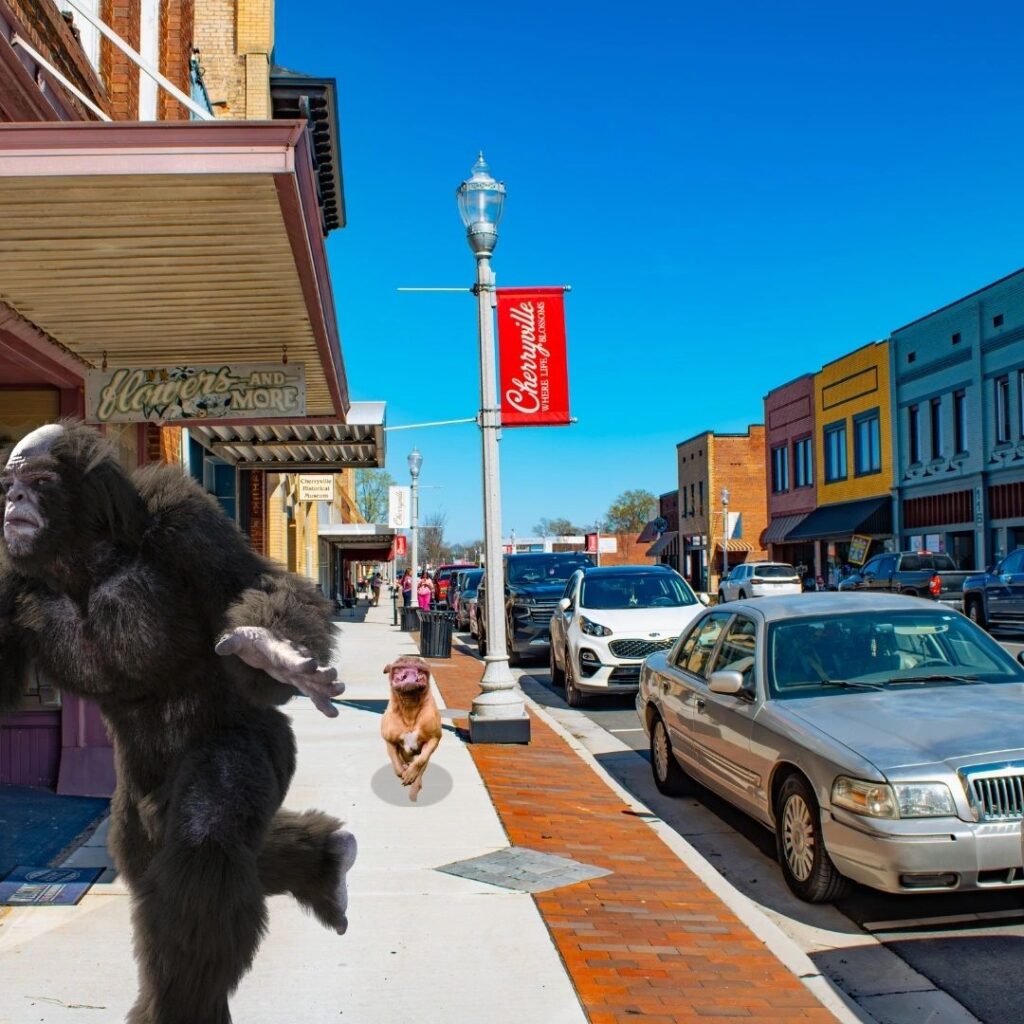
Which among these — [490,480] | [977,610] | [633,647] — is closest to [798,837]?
[490,480]

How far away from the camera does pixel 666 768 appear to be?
7777 mm

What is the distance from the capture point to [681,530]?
6244cm

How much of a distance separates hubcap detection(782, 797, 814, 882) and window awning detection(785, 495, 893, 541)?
3626 centimetres

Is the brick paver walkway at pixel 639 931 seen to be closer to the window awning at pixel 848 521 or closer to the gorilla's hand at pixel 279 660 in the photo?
the gorilla's hand at pixel 279 660

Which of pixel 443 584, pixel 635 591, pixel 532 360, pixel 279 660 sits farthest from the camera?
pixel 443 584

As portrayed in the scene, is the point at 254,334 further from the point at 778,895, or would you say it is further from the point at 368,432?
the point at 368,432

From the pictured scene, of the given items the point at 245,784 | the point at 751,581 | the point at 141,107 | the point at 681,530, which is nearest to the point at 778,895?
the point at 245,784

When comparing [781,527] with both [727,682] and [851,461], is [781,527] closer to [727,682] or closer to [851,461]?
[851,461]

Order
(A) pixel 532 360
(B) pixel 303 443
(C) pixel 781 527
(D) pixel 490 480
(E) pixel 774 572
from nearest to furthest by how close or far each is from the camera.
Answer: (D) pixel 490 480 → (A) pixel 532 360 → (B) pixel 303 443 → (E) pixel 774 572 → (C) pixel 781 527

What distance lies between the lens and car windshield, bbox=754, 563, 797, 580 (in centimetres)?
3275

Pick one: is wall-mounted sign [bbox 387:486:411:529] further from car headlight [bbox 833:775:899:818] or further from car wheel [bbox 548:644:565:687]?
car headlight [bbox 833:775:899:818]

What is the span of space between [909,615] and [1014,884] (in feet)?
6.89

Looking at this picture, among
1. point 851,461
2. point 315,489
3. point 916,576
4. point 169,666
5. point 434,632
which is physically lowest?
point 434,632

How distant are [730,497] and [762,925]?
5305 cm
